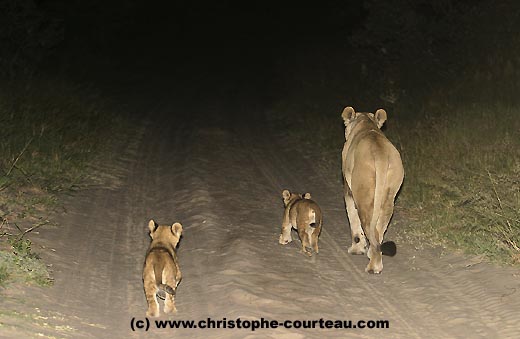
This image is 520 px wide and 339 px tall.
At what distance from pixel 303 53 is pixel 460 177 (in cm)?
2495

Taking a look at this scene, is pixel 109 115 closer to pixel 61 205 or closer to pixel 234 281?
pixel 61 205

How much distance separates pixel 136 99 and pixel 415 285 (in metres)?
20.6

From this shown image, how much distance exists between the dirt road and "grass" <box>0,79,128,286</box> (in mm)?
333

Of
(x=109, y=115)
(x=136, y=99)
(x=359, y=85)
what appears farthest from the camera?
(x=136, y=99)

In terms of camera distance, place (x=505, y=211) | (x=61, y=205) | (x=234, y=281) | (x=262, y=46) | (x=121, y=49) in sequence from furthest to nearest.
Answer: (x=262, y=46), (x=121, y=49), (x=61, y=205), (x=505, y=211), (x=234, y=281)

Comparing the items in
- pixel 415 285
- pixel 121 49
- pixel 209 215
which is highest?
pixel 121 49

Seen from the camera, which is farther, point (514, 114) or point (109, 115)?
point (109, 115)

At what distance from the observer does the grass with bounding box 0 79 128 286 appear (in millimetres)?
8547

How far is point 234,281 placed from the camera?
8273mm

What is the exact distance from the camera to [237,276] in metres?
8.48

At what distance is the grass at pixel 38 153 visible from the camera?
8.55 meters

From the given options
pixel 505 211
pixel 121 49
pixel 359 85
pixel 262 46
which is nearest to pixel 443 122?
pixel 505 211

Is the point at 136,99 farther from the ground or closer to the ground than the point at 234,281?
farther from the ground

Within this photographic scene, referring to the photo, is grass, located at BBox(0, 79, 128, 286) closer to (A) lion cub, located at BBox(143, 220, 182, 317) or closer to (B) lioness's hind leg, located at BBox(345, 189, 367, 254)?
(A) lion cub, located at BBox(143, 220, 182, 317)
